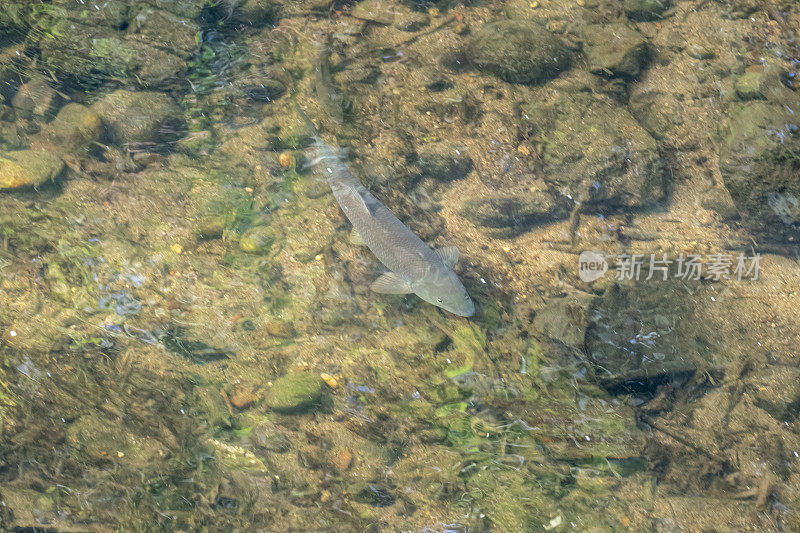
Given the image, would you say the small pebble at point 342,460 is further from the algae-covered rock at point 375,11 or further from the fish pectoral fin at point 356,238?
the algae-covered rock at point 375,11

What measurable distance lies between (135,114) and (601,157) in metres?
5.20

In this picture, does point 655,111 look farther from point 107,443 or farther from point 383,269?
point 107,443

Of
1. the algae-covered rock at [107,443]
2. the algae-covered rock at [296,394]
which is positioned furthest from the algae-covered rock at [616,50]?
the algae-covered rock at [107,443]

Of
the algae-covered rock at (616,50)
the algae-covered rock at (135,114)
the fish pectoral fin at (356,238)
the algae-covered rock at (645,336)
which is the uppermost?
the algae-covered rock at (135,114)

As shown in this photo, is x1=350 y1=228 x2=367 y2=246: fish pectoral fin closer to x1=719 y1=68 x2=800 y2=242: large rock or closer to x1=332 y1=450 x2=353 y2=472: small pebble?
x1=332 y1=450 x2=353 y2=472: small pebble

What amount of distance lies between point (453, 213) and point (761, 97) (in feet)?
11.7

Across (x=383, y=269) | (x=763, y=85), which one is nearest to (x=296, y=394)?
(x=383, y=269)

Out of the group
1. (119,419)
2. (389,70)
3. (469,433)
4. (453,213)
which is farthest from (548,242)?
(119,419)

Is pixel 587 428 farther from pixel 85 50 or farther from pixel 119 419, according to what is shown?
pixel 85 50

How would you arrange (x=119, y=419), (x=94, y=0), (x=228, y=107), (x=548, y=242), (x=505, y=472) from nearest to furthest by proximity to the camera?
(x=505, y=472) < (x=119, y=419) < (x=548, y=242) < (x=228, y=107) < (x=94, y=0)

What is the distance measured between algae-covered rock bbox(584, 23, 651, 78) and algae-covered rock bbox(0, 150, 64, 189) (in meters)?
6.19

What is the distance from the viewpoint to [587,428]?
4.14 meters

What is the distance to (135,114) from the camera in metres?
A: 5.61

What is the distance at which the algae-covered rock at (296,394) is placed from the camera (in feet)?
14.2
